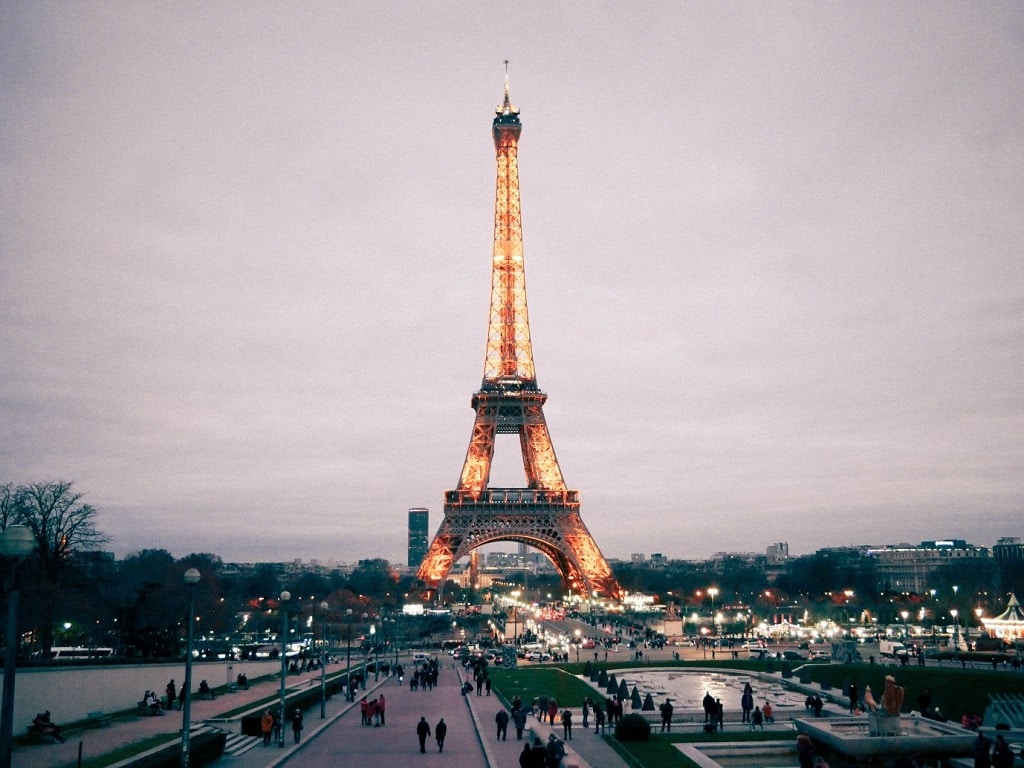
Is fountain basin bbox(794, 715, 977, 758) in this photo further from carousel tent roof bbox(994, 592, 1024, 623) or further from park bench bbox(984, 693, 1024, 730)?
carousel tent roof bbox(994, 592, 1024, 623)

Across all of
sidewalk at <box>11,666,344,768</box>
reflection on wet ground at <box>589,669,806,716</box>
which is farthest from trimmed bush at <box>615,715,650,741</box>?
sidewalk at <box>11,666,344,768</box>

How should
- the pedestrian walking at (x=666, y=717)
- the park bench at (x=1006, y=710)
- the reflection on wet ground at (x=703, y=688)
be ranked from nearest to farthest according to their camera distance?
1. the pedestrian walking at (x=666, y=717)
2. the park bench at (x=1006, y=710)
3. the reflection on wet ground at (x=703, y=688)

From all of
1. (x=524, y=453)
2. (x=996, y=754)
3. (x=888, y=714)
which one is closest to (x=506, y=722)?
(x=888, y=714)

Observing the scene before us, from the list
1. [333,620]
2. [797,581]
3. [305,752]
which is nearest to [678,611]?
[797,581]

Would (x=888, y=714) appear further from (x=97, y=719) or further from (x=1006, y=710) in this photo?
(x=97, y=719)

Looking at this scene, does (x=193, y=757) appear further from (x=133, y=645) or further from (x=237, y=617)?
(x=237, y=617)

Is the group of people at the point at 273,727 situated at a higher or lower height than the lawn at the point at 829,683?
higher

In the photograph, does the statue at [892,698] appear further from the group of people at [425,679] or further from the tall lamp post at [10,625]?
the group of people at [425,679]

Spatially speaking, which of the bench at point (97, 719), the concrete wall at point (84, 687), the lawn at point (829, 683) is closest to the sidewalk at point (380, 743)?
the lawn at point (829, 683)
